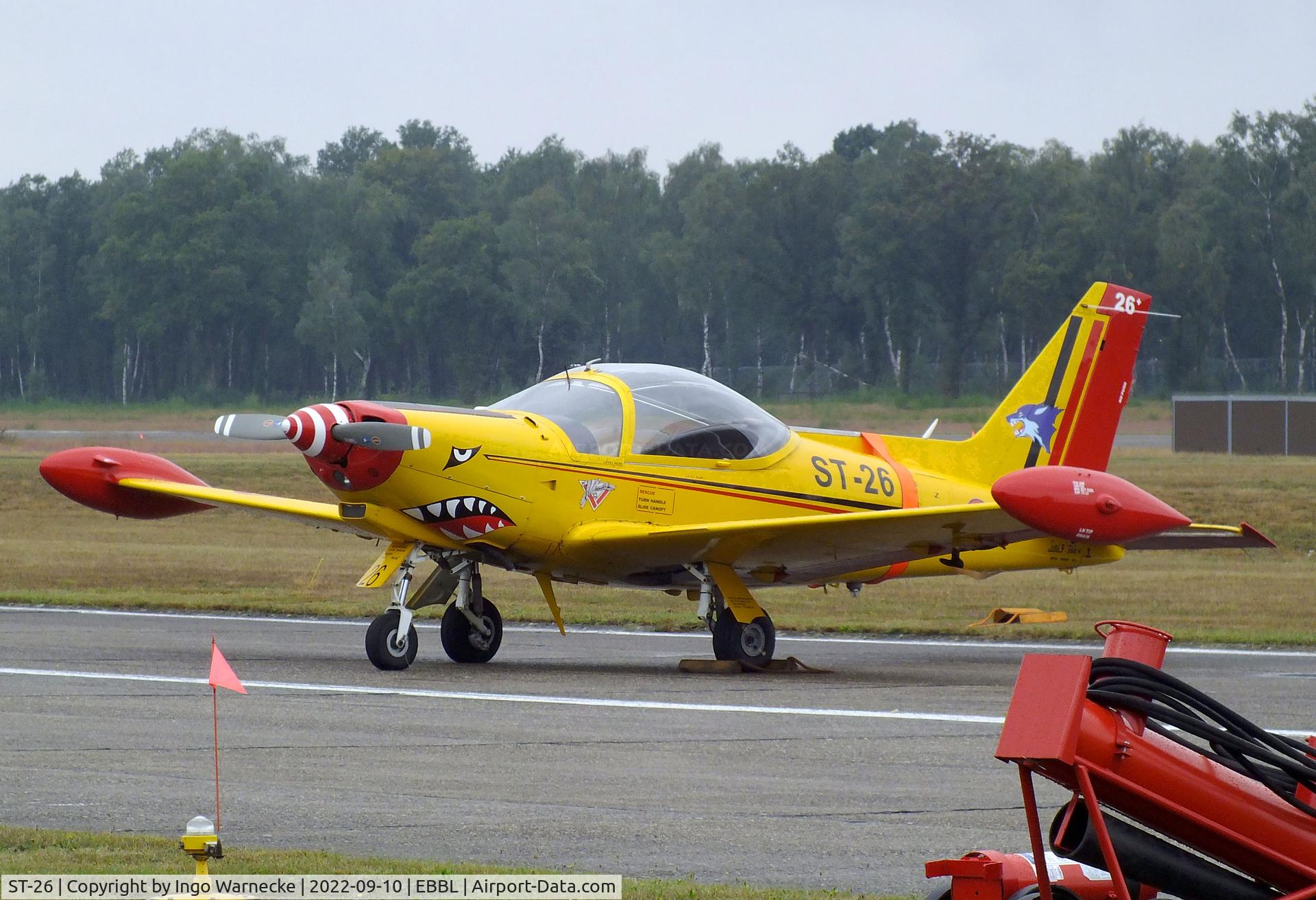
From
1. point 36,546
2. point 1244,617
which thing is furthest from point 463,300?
point 1244,617

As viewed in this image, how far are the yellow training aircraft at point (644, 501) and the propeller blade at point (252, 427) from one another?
0.05ft

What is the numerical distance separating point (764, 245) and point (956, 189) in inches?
399

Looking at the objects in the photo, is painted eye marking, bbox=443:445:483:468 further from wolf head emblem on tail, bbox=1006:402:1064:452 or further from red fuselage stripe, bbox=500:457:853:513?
wolf head emblem on tail, bbox=1006:402:1064:452

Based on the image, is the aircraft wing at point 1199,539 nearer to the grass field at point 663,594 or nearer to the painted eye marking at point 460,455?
the grass field at point 663,594

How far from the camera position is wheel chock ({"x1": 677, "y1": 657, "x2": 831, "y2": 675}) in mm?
13391

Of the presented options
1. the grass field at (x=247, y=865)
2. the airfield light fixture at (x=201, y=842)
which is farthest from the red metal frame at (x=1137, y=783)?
the airfield light fixture at (x=201, y=842)

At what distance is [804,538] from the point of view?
13.3 meters

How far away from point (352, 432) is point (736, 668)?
3.70 meters

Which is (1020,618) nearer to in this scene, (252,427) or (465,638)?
(465,638)

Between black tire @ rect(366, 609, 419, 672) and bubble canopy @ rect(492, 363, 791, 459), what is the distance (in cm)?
207

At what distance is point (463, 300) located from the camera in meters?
76.6

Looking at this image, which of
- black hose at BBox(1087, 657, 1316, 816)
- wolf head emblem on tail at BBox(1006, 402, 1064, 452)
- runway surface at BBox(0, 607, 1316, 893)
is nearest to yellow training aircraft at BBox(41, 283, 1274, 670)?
wolf head emblem on tail at BBox(1006, 402, 1064, 452)

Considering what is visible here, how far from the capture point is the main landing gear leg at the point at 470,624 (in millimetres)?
13742
